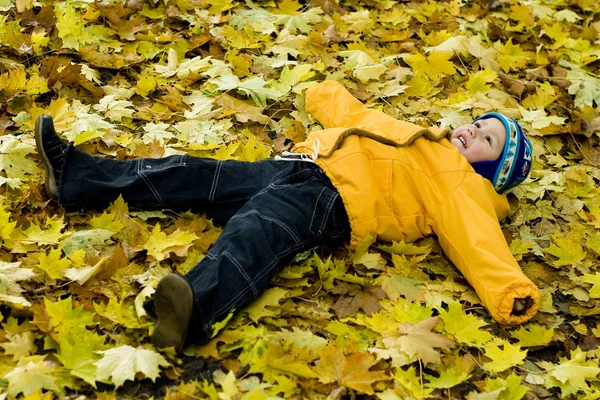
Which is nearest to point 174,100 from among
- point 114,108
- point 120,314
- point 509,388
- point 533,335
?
point 114,108

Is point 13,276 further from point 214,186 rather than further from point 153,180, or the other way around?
point 214,186

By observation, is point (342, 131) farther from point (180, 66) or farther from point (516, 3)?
point (516, 3)

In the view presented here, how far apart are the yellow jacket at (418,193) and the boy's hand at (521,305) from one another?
0.07ft

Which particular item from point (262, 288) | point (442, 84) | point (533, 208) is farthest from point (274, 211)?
point (442, 84)

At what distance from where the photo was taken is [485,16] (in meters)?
5.80

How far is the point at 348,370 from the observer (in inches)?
100.0

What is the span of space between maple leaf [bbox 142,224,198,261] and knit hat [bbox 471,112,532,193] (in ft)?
5.41

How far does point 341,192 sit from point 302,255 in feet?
1.20

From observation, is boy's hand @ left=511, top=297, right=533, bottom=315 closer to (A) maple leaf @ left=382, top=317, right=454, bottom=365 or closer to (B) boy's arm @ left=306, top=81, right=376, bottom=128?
(A) maple leaf @ left=382, top=317, right=454, bottom=365

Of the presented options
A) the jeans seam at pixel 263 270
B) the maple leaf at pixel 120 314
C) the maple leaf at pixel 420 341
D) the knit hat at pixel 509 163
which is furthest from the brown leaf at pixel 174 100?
the maple leaf at pixel 420 341

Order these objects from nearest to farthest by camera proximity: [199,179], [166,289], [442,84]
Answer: [166,289] → [199,179] → [442,84]

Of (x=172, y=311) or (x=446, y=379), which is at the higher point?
(x=172, y=311)

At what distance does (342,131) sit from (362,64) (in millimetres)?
1509

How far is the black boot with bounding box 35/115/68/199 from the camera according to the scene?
312 centimetres
